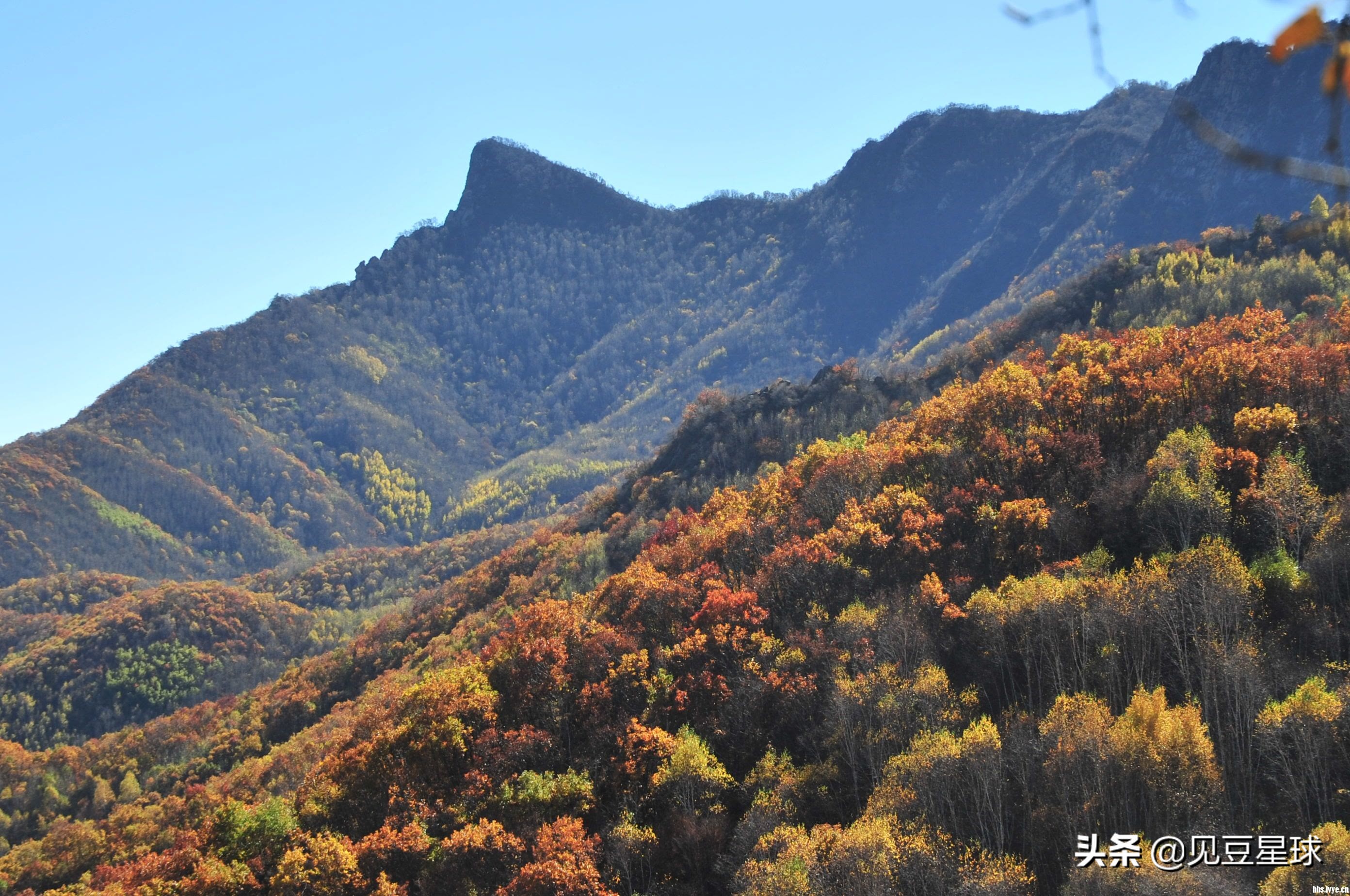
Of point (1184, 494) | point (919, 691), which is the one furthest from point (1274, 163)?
point (1184, 494)

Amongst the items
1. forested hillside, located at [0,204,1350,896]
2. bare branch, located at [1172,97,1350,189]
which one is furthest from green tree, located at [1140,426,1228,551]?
bare branch, located at [1172,97,1350,189]

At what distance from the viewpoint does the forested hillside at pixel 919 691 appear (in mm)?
36844

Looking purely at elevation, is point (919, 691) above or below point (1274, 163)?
below

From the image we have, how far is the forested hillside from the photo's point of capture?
36.8m

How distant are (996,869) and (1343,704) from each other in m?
15.5

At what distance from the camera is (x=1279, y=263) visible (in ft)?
367

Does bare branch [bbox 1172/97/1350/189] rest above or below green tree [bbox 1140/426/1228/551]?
above

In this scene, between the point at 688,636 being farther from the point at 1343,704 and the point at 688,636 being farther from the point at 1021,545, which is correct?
the point at 1343,704

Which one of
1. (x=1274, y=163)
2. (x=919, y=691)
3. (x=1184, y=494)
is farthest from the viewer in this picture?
(x=1184, y=494)

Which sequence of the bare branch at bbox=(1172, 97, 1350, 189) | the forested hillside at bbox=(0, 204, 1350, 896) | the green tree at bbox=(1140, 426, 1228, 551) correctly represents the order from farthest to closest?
the green tree at bbox=(1140, 426, 1228, 551)
the forested hillside at bbox=(0, 204, 1350, 896)
the bare branch at bbox=(1172, 97, 1350, 189)

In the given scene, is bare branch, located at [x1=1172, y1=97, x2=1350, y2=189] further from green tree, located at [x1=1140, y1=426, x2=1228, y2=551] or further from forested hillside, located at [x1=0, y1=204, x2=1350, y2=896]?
green tree, located at [x1=1140, y1=426, x2=1228, y2=551]

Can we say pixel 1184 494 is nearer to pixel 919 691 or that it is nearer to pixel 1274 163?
pixel 919 691

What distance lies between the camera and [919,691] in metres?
45.9

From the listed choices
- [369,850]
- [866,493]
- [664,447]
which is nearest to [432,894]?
[369,850]
